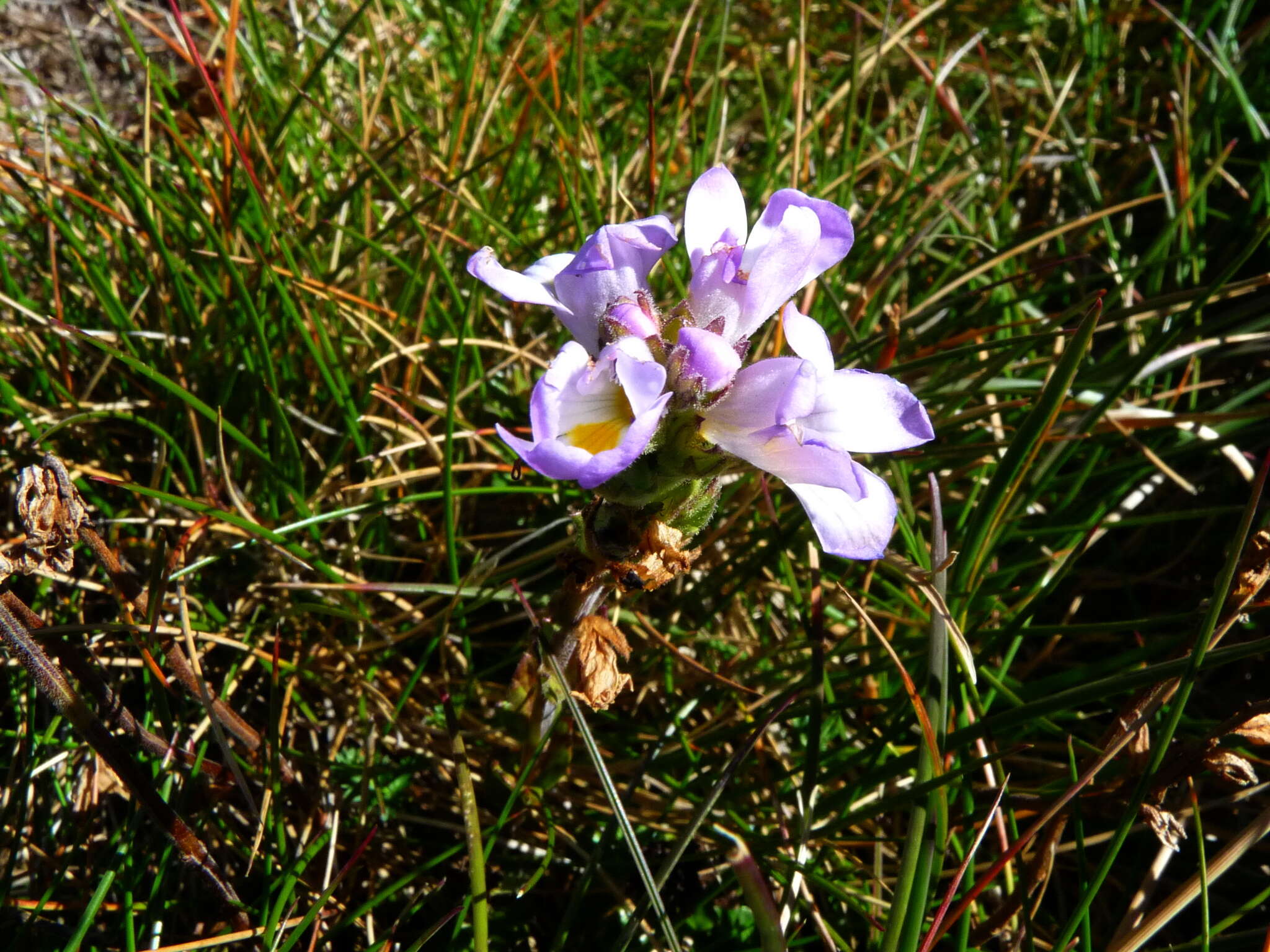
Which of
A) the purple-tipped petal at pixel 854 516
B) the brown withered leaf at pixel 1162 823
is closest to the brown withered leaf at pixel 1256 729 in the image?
the brown withered leaf at pixel 1162 823

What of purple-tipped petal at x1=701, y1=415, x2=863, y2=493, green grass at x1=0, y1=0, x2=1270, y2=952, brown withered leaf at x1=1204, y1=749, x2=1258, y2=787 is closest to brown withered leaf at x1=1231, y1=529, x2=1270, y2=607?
green grass at x1=0, y1=0, x2=1270, y2=952

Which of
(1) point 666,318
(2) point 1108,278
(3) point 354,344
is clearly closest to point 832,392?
(1) point 666,318

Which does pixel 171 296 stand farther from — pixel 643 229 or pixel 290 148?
pixel 643 229

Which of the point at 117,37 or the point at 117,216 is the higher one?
the point at 117,37

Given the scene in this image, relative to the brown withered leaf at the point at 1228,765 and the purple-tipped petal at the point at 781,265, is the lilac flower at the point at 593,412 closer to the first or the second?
the purple-tipped petal at the point at 781,265

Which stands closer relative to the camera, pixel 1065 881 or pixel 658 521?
pixel 658 521

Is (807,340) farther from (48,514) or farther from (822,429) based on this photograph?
(48,514)
